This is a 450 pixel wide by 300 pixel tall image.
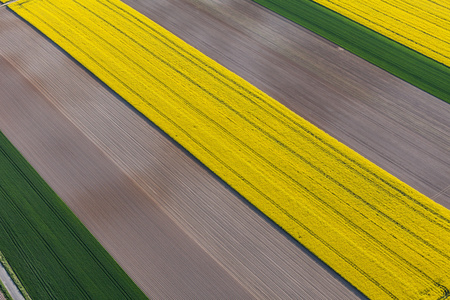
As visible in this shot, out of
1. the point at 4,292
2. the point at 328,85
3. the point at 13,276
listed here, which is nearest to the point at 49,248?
the point at 13,276

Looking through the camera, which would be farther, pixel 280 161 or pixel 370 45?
pixel 370 45

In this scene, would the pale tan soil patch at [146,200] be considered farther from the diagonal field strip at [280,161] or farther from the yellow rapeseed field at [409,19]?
the yellow rapeseed field at [409,19]

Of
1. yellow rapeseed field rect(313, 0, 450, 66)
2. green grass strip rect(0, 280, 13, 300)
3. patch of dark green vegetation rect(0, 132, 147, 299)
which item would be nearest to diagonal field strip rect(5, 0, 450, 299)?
patch of dark green vegetation rect(0, 132, 147, 299)

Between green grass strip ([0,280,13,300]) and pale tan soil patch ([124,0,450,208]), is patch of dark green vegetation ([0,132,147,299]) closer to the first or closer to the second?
green grass strip ([0,280,13,300])

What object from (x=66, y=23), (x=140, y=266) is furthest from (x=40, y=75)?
(x=140, y=266)

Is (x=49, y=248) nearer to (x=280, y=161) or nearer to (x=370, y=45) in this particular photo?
(x=280, y=161)

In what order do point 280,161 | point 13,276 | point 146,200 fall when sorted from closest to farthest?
point 13,276 < point 146,200 < point 280,161

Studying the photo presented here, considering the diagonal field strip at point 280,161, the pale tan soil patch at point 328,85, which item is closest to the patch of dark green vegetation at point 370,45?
the pale tan soil patch at point 328,85
